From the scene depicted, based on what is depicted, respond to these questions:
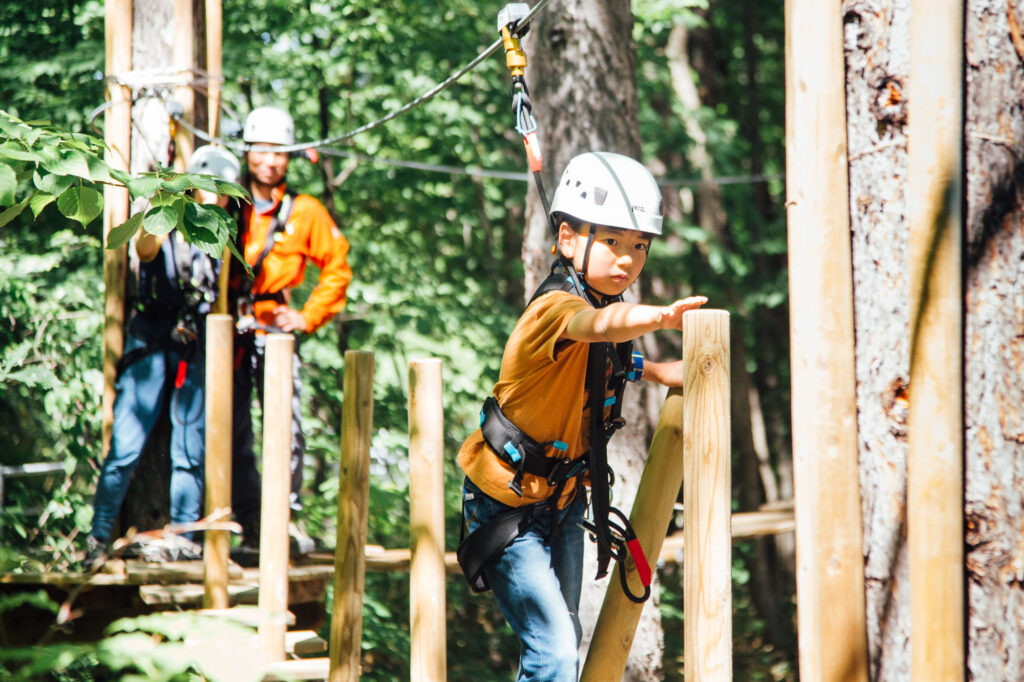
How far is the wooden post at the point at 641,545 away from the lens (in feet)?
7.46

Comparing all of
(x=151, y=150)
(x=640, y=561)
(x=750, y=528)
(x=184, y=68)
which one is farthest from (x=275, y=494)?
(x=750, y=528)

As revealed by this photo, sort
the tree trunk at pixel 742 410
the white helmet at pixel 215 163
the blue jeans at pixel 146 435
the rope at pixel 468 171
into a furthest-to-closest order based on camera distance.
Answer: the tree trunk at pixel 742 410 < the rope at pixel 468 171 < the blue jeans at pixel 146 435 < the white helmet at pixel 215 163

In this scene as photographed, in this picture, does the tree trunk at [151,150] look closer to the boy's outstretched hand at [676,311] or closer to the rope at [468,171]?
the rope at [468,171]

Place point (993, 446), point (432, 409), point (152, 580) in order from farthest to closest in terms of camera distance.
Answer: point (152, 580) → point (432, 409) → point (993, 446)

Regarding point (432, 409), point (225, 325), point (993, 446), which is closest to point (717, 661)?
point (993, 446)

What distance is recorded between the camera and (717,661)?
1667 mm

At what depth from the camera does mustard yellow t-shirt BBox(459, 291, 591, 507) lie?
2.37 metres

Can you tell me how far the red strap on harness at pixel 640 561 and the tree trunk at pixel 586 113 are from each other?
76.4 inches

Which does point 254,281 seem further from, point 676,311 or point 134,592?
point 676,311

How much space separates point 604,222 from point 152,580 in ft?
7.77

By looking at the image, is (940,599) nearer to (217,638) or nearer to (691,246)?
(217,638)

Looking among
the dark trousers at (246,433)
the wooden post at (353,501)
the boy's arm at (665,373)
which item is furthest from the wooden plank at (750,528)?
the boy's arm at (665,373)

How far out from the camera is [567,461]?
247 cm

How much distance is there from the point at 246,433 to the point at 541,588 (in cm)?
228
